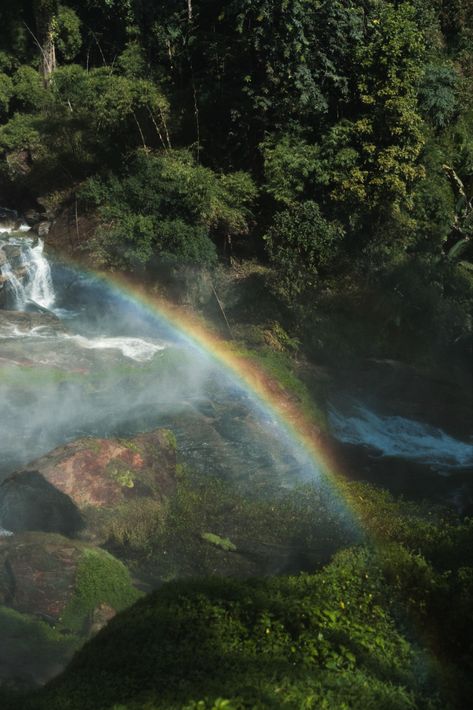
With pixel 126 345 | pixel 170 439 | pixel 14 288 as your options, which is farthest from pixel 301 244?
pixel 170 439

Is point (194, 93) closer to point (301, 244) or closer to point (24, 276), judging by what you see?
point (301, 244)

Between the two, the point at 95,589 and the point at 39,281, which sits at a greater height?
the point at 39,281

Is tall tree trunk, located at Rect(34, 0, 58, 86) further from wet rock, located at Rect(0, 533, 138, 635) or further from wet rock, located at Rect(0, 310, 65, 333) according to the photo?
wet rock, located at Rect(0, 533, 138, 635)

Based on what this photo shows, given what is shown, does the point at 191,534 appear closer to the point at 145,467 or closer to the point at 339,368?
the point at 145,467

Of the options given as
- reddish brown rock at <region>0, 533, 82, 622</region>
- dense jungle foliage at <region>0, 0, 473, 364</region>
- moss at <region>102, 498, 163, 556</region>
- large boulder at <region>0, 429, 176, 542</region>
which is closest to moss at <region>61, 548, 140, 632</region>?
reddish brown rock at <region>0, 533, 82, 622</region>

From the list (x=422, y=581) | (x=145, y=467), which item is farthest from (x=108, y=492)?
(x=422, y=581)

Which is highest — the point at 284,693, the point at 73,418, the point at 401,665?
the point at 284,693

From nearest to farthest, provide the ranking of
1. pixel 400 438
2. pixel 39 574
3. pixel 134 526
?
1. pixel 39 574
2. pixel 134 526
3. pixel 400 438
